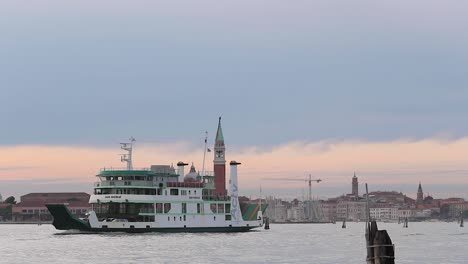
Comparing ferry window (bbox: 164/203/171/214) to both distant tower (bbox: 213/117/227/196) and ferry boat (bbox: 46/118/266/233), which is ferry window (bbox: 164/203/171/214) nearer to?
ferry boat (bbox: 46/118/266/233)

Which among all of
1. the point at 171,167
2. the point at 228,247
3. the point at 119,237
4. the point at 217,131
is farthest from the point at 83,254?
the point at 217,131

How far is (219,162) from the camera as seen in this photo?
13475 centimetres

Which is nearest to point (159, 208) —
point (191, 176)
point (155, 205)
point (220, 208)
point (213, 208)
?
point (155, 205)

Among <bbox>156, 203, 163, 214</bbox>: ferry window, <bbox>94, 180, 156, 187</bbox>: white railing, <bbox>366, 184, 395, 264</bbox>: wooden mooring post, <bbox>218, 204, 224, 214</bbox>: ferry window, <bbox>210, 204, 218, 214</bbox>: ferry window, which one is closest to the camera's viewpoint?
<bbox>366, 184, 395, 264</bbox>: wooden mooring post

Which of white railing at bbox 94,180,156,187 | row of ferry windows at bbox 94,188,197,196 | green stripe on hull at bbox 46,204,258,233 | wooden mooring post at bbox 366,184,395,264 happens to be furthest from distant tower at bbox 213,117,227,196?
wooden mooring post at bbox 366,184,395,264

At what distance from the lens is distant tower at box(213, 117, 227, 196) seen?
135 m

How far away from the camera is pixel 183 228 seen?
11388cm

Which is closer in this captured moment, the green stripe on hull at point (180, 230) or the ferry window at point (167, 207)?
the green stripe on hull at point (180, 230)

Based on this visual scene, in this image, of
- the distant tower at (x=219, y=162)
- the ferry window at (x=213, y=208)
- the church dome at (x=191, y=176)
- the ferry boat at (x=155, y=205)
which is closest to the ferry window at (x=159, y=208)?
the ferry boat at (x=155, y=205)

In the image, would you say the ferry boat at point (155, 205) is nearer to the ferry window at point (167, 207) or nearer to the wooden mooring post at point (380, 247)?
the ferry window at point (167, 207)

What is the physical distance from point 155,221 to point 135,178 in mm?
5747

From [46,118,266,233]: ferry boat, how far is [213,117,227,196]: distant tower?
39.7 feet

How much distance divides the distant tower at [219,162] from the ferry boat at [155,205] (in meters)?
12.1

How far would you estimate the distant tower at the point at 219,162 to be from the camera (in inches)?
5305
